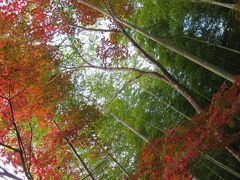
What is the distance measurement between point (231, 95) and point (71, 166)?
543 centimetres

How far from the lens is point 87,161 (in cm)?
969

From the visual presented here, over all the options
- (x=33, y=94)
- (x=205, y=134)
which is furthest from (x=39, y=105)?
(x=205, y=134)

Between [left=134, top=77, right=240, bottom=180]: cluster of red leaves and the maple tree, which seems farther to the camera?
the maple tree

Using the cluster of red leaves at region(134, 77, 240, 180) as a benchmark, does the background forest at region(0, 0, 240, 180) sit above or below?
above

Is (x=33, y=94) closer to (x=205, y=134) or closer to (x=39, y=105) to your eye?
(x=39, y=105)

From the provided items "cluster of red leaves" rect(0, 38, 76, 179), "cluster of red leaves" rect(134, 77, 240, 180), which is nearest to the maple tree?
"cluster of red leaves" rect(0, 38, 76, 179)

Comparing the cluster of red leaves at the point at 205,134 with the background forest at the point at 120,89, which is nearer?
the cluster of red leaves at the point at 205,134

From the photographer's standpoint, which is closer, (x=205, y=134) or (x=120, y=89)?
(x=205, y=134)

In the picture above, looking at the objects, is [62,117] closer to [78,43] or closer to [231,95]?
[78,43]

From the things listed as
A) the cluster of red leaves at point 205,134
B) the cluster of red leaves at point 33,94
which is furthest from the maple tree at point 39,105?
the cluster of red leaves at point 205,134

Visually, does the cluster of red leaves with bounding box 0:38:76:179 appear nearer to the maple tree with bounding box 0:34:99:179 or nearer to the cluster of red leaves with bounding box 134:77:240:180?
the maple tree with bounding box 0:34:99:179

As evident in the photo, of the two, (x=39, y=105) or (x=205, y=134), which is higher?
(x=39, y=105)

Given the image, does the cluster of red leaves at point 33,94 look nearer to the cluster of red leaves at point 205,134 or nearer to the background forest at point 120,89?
the background forest at point 120,89

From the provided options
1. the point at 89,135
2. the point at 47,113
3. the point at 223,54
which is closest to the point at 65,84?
the point at 47,113
